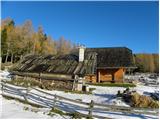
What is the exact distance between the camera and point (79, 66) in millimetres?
27234

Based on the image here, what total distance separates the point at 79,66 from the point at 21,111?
1216 cm

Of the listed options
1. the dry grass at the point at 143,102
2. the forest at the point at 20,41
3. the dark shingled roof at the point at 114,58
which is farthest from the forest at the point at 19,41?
the dry grass at the point at 143,102

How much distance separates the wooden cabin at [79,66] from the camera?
26848 millimetres

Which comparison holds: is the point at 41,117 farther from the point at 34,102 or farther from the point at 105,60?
the point at 105,60

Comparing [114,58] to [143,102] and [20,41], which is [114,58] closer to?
[143,102]

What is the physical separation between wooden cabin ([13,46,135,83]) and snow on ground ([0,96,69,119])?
9.45 metres

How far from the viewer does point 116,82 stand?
35781 mm

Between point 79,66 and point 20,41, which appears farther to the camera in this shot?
point 20,41

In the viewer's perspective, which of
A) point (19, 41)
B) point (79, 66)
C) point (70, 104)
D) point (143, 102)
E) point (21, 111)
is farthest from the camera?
point (19, 41)

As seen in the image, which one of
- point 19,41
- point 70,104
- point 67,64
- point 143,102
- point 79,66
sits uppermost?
point 19,41

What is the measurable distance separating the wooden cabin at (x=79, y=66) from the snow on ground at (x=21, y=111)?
9.45m

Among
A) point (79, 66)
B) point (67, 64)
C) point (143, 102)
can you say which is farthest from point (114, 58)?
point (143, 102)

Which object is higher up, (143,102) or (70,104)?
(143,102)

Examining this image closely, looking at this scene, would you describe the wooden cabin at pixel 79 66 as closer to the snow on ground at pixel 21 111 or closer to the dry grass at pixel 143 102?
the dry grass at pixel 143 102
